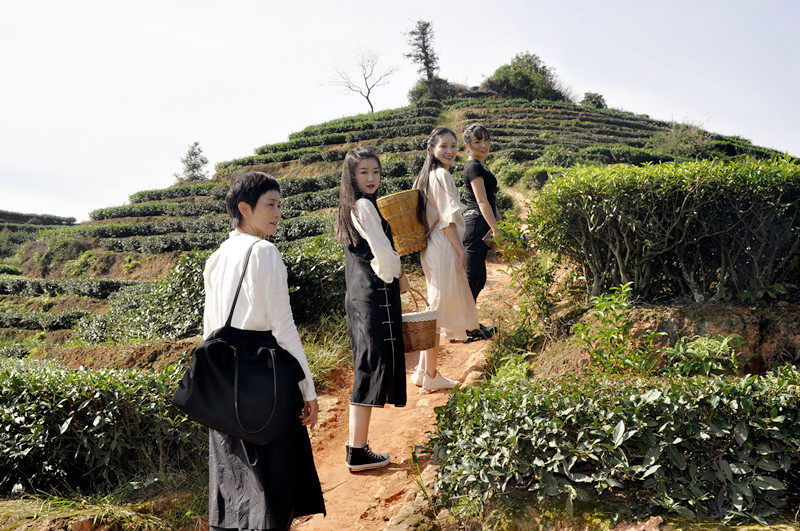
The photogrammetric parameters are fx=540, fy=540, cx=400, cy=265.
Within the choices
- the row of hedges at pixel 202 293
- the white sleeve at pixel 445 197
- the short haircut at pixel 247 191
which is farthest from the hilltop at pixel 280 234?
the short haircut at pixel 247 191

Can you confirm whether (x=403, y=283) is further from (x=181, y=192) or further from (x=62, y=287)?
(x=181, y=192)

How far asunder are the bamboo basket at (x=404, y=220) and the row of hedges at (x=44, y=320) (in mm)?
12691

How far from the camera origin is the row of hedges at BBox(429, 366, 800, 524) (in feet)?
7.93

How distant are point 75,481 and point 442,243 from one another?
10.5 feet

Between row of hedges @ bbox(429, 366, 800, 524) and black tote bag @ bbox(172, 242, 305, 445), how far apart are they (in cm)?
109

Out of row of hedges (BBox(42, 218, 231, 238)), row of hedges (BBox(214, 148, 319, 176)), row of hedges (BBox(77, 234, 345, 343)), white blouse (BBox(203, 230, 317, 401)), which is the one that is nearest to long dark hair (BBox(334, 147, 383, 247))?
white blouse (BBox(203, 230, 317, 401))

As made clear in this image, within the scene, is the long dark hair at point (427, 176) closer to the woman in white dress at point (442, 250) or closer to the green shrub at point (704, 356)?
the woman in white dress at point (442, 250)

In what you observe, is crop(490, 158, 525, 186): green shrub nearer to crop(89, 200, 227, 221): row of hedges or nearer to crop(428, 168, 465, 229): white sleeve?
crop(89, 200, 227, 221): row of hedges

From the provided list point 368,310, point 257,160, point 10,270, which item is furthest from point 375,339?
point 257,160

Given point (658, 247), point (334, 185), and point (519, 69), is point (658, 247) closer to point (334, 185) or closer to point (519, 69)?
point (334, 185)

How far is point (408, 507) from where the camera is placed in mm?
2896

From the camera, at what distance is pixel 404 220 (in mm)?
4680

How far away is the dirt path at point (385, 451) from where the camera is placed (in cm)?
321

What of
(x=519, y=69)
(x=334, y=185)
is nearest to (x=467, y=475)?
(x=334, y=185)
